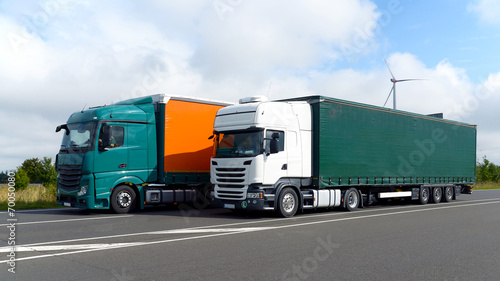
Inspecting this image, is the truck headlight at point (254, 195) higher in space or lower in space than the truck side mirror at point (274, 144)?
lower

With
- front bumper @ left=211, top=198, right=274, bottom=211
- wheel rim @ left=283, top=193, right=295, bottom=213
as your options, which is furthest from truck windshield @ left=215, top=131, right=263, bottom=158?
wheel rim @ left=283, top=193, right=295, bottom=213

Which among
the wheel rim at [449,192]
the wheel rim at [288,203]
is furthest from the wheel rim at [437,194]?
the wheel rim at [288,203]

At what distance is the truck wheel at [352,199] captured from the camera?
15.4 m

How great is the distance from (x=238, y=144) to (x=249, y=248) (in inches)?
211

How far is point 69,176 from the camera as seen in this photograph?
44.7 ft

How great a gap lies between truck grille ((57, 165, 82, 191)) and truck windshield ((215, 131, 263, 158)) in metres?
4.21

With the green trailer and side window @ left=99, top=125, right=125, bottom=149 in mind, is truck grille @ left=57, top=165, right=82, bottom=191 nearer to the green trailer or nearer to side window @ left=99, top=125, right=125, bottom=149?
side window @ left=99, top=125, right=125, bottom=149

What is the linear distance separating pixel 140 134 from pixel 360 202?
320 inches

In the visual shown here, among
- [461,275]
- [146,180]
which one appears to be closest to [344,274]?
[461,275]

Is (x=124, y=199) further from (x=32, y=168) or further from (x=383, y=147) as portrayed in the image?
(x=32, y=168)

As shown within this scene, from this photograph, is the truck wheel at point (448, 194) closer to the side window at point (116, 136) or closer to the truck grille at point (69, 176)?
the side window at point (116, 136)

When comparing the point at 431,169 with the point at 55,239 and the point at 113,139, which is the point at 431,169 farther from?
the point at 55,239

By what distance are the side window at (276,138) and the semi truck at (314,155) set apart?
0.03m

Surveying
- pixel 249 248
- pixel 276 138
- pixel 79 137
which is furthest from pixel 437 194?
pixel 79 137
